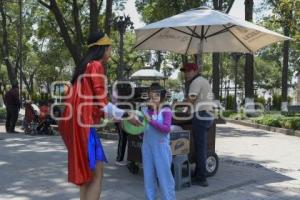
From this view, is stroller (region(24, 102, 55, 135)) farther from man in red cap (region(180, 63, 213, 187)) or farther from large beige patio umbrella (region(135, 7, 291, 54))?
man in red cap (region(180, 63, 213, 187))

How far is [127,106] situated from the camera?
8.69m

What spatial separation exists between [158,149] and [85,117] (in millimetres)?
1420

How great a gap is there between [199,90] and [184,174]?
4.12 ft

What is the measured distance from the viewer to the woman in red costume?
4.54 m

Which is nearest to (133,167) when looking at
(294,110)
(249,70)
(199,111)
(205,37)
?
(199,111)

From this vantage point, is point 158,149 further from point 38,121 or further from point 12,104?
point 12,104

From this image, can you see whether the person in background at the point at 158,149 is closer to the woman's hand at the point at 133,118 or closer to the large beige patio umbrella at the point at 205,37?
the woman's hand at the point at 133,118

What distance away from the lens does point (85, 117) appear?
14.8ft

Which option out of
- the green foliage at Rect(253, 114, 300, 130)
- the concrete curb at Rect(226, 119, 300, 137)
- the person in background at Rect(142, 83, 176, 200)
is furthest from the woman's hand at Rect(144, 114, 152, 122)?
the green foliage at Rect(253, 114, 300, 130)

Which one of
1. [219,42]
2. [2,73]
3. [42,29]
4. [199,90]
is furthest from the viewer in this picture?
[2,73]

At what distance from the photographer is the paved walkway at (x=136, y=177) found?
6.97 metres

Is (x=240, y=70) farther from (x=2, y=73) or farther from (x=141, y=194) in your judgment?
(x=141, y=194)

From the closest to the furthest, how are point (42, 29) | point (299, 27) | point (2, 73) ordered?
1. point (299, 27)
2. point (42, 29)
3. point (2, 73)

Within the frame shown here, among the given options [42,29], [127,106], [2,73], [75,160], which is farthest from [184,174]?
[2,73]
